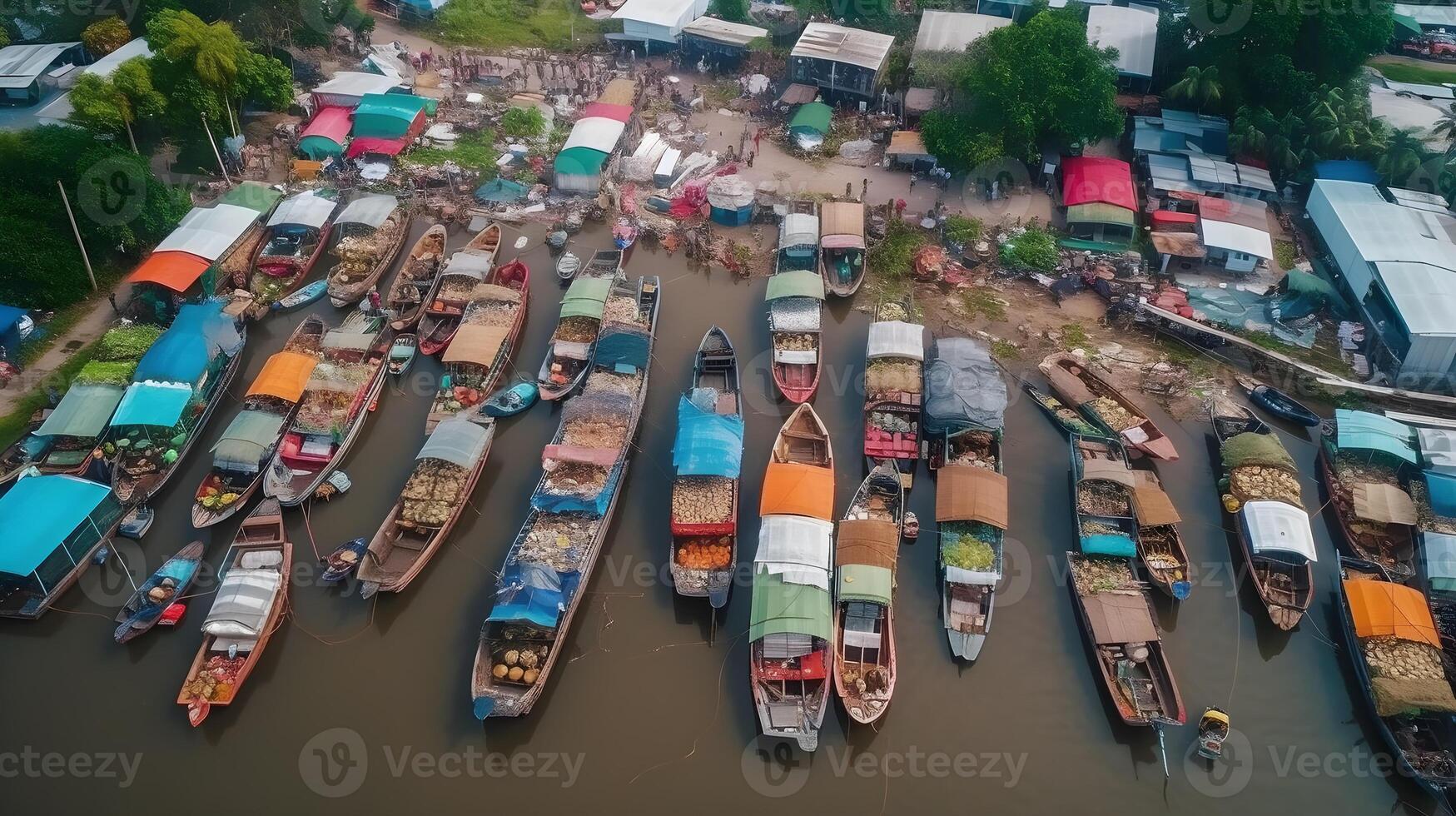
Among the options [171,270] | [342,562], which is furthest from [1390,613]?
[171,270]

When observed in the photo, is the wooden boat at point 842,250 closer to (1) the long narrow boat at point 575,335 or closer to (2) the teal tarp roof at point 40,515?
(1) the long narrow boat at point 575,335

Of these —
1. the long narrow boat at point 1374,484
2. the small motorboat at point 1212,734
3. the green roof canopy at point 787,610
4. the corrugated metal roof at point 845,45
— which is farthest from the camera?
the corrugated metal roof at point 845,45

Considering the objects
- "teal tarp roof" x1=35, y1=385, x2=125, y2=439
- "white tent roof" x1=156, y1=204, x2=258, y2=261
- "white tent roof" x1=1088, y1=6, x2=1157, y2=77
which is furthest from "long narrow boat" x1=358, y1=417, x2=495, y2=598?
"white tent roof" x1=1088, y1=6, x2=1157, y2=77

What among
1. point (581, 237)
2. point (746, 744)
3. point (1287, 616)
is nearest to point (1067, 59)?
point (581, 237)

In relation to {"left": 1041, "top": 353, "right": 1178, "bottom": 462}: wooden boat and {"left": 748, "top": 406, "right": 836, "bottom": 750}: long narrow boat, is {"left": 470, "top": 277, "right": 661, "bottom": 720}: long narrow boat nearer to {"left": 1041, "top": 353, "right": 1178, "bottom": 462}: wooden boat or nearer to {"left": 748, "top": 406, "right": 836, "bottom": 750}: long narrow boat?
{"left": 748, "top": 406, "right": 836, "bottom": 750}: long narrow boat

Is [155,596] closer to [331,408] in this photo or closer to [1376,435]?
[331,408]

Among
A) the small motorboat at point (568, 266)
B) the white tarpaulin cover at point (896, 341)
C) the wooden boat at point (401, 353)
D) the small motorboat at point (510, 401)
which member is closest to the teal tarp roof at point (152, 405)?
the wooden boat at point (401, 353)

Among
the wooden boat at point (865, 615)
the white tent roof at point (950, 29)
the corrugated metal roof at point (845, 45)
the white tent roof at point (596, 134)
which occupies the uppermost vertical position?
the white tent roof at point (950, 29)
